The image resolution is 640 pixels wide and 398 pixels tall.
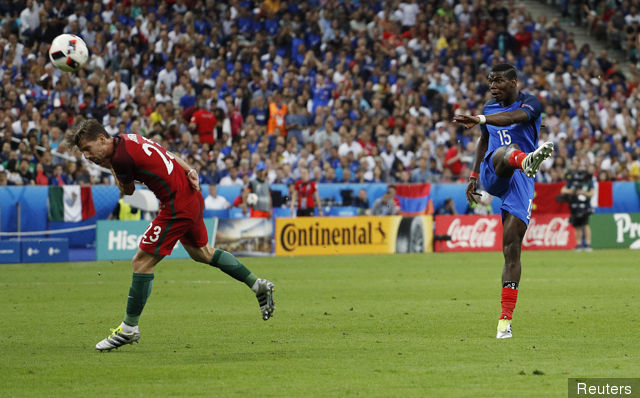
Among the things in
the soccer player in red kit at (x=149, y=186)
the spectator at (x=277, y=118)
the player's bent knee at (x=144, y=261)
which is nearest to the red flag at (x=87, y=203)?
the spectator at (x=277, y=118)

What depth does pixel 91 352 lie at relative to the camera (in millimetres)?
9172

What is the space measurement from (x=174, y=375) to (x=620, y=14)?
34.0m

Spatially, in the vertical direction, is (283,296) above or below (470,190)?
below

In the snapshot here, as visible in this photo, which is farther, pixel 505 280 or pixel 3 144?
pixel 3 144

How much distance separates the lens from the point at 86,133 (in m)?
8.96

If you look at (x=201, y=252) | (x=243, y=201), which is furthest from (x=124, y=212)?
(x=201, y=252)

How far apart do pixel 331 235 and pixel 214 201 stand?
3053 mm

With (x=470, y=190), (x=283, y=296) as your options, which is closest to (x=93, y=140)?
(x=470, y=190)

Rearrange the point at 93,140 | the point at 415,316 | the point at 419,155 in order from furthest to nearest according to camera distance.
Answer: the point at 419,155 < the point at 415,316 < the point at 93,140

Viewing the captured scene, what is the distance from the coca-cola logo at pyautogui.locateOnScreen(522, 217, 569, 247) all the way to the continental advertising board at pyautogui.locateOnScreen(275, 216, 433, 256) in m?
2.89

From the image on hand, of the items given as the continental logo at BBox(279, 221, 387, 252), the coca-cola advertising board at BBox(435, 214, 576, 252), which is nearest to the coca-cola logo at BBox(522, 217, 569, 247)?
the coca-cola advertising board at BBox(435, 214, 576, 252)

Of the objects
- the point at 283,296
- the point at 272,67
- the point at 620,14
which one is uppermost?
the point at 620,14

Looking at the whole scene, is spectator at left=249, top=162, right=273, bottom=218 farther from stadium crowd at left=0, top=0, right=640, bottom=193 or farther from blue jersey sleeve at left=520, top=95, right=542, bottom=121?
blue jersey sleeve at left=520, top=95, right=542, bottom=121

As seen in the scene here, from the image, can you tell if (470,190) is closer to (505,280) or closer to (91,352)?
(505,280)
